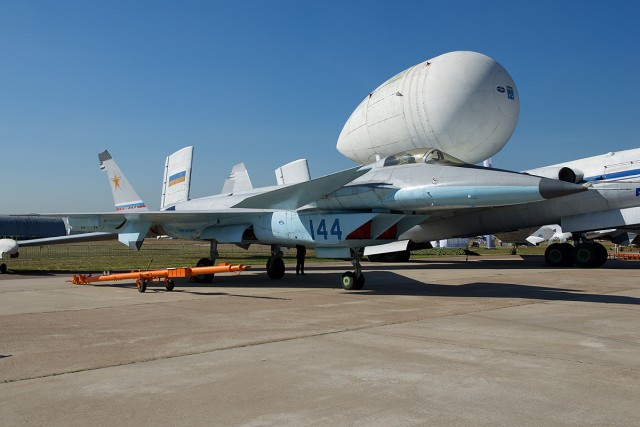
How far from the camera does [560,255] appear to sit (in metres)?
19.4

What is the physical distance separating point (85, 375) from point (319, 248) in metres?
7.12

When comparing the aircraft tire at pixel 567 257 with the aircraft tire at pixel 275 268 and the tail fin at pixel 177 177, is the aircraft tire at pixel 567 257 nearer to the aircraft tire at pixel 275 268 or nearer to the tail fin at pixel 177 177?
the aircraft tire at pixel 275 268

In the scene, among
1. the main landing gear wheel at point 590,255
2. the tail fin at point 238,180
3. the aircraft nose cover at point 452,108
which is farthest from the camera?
the tail fin at point 238,180

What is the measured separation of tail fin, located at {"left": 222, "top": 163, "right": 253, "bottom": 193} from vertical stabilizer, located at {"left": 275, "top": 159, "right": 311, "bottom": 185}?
78.5 inches

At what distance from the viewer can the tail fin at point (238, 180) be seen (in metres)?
18.6

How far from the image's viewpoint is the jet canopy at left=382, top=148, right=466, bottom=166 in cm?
989

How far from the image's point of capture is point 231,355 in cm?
504

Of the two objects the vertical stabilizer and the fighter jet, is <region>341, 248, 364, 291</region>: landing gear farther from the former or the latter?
the vertical stabilizer

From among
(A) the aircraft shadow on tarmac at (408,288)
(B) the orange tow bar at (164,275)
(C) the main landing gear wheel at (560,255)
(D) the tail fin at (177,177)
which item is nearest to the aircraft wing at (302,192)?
(B) the orange tow bar at (164,275)

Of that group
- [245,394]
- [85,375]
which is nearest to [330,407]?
[245,394]

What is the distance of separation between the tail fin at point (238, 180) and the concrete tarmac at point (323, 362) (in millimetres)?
9355

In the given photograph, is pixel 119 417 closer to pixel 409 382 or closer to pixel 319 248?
pixel 409 382

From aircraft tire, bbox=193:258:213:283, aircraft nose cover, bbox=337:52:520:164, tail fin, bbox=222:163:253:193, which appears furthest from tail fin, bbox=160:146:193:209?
aircraft nose cover, bbox=337:52:520:164

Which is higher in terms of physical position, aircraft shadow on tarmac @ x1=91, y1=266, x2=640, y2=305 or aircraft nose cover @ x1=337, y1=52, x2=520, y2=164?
aircraft nose cover @ x1=337, y1=52, x2=520, y2=164
